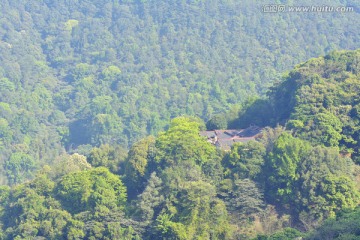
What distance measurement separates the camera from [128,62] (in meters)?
119

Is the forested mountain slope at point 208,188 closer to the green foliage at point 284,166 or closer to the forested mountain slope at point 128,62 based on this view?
the green foliage at point 284,166

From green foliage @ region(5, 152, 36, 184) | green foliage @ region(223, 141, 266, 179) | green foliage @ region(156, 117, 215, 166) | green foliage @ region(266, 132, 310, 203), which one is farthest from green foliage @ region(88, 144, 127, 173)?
green foliage @ region(5, 152, 36, 184)

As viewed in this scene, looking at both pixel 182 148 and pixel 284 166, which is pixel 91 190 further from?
pixel 284 166

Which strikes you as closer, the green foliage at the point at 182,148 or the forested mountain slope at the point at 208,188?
the forested mountain slope at the point at 208,188

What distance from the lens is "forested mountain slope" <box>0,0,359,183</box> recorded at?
9438cm

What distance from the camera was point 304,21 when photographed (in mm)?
121188

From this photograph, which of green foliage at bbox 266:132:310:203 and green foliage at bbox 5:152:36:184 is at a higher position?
green foliage at bbox 266:132:310:203

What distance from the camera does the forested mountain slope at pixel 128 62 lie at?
94.4 meters

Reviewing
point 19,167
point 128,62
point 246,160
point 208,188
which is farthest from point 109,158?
point 128,62

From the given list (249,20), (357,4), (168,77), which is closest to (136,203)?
(168,77)

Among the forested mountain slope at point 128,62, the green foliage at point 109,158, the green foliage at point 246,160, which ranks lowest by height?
the forested mountain slope at point 128,62

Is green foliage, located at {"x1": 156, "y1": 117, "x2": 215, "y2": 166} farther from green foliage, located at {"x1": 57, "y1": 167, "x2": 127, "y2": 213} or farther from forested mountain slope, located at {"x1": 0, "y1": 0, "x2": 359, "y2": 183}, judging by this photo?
forested mountain slope, located at {"x1": 0, "y1": 0, "x2": 359, "y2": 183}

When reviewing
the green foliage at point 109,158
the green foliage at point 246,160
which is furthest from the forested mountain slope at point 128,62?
the green foliage at point 246,160

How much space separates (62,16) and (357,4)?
157 feet
